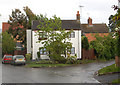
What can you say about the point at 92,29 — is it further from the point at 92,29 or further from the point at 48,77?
the point at 48,77

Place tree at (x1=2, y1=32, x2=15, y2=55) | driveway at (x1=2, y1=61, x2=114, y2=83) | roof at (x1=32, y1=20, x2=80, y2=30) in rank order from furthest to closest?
tree at (x1=2, y1=32, x2=15, y2=55) → roof at (x1=32, y1=20, x2=80, y2=30) → driveway at (x1=2, y1=61, x2=114, y2=83)

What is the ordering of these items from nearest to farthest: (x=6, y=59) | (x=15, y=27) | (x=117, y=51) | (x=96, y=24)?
1. (x=117, y=51)
2. (x=6, y=59)
3. (x=15, y=27)
4. (x=96, y=24)

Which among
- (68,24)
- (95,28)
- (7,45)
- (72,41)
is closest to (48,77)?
(72,41)

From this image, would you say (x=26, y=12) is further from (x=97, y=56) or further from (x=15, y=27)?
(x=97, y=56)

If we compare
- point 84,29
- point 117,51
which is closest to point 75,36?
point 84,29

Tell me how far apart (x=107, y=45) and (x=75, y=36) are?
19.7 ft

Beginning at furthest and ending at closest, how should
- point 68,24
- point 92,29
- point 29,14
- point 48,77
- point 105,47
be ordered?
point 92,29, point 29,14, point 68,24, point 105,47, point 48,77

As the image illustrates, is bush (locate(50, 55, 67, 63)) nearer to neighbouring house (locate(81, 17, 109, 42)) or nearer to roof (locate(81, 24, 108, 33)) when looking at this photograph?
neighbouring house (locate(81, 17, 109, 42))

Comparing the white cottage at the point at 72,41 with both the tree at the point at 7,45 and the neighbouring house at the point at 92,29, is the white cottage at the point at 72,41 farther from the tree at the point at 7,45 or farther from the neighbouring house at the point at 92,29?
the neighbouring house at the point at 92,29

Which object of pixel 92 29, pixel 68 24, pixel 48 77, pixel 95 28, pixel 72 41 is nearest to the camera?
pixel 48 77

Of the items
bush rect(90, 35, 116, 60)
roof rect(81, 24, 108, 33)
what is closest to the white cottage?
bush rect(90, 35, 116, 60)

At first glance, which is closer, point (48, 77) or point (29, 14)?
point (48, 77)

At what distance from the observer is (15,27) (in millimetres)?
51688

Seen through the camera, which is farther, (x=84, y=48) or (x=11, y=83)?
(x=84, y=48)
